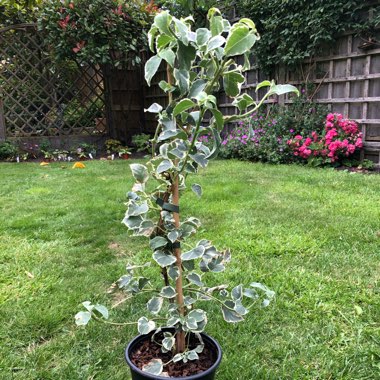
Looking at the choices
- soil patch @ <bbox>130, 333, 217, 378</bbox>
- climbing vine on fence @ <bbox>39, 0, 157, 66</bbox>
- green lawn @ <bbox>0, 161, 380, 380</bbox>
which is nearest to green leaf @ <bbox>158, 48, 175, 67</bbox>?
soil patch @ <bbox>130, 333, 217, 378</bbox>

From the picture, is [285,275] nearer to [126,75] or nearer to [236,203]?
[236,203]

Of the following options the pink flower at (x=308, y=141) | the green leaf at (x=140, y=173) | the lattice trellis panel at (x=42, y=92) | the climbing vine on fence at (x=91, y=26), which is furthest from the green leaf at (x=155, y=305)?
the lattice trellis panel at (x=42, y=92)

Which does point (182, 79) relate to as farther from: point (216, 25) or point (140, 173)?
point (140, 173)

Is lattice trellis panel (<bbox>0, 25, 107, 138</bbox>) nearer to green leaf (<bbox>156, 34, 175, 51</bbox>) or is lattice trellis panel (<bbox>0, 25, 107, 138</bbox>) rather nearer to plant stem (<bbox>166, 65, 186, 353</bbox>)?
plant stem (<bbox>166, 65, 186, 353</bbox>)

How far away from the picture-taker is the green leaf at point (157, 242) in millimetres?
985

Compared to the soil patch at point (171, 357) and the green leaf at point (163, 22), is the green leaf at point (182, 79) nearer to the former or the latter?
the green leaf at point (163, 22)

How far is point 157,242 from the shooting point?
0.99 metres

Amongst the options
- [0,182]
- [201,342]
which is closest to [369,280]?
[201,342]

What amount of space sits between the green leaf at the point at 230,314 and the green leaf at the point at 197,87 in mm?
586

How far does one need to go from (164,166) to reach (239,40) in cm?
34

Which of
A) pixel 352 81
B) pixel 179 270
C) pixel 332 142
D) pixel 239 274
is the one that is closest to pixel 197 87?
pixel 179 270

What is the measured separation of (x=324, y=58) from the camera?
202 inches

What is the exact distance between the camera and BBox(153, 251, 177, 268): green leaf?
968 millimetres

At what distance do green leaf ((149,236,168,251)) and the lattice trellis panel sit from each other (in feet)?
20.9
